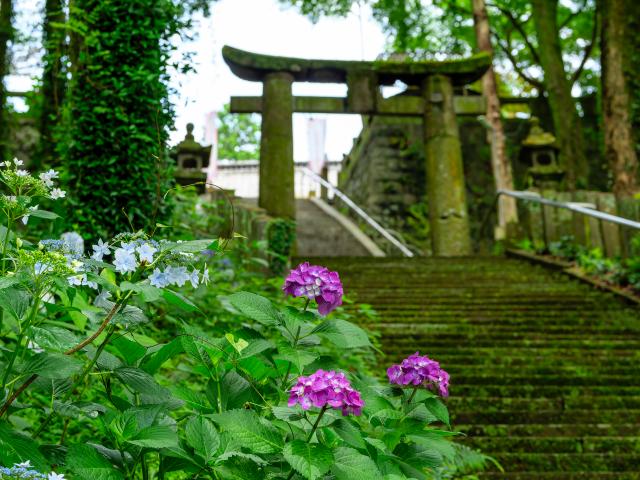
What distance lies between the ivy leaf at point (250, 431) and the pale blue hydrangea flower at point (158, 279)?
0.31 meters

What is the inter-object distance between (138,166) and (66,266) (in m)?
3.42

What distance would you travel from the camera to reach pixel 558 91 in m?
15.9

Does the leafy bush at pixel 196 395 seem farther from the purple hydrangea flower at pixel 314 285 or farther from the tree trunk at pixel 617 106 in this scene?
the tree trunk at pixel 617 106

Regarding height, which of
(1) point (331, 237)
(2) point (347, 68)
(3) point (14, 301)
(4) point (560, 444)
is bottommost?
(4) point (560, 444)

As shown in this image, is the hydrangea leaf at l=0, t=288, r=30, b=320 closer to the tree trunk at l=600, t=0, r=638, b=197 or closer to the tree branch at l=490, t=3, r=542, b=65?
the tree trunk at l=600, t=0, r=638, b=197

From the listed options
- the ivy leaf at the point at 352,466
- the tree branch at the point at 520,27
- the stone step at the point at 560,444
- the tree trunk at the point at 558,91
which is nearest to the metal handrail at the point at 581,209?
the stone step at the point at 560,444

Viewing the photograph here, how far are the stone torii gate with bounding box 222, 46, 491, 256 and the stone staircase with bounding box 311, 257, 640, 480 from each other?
8.00 ft

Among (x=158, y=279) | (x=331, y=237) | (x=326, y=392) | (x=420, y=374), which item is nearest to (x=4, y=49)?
(x=331, y=237)

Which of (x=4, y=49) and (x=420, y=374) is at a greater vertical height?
(x=4, y=49)

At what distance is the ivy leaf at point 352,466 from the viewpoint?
1.46 m

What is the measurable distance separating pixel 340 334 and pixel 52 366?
25.7 inches

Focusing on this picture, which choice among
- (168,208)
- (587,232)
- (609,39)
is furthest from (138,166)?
(609,39)

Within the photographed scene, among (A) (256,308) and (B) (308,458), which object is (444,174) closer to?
(A) (256,308)

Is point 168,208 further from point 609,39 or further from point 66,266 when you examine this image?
point 609,39
